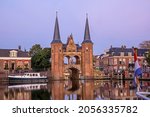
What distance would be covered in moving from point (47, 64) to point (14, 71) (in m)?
3.84

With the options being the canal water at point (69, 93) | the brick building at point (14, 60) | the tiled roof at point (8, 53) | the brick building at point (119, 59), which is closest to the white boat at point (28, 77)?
the brick building at point (14, 60)

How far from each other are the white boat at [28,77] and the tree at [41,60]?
110 centimetres

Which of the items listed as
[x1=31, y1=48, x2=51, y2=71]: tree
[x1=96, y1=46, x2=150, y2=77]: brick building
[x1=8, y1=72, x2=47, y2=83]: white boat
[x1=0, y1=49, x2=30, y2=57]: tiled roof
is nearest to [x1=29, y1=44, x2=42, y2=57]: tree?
[x1=31, y1=48, x2=51, y2=71]: tree

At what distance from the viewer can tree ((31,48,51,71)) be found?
20672 millimetres

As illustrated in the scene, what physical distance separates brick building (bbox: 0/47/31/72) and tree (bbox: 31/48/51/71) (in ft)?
1.86

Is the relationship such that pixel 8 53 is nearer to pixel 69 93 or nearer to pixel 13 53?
pixel 13 53

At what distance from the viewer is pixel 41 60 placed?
21328mm

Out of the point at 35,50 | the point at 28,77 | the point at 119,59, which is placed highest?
the point at 35,50

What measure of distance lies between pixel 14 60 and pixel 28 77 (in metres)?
1.80

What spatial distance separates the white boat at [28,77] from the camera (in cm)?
1759

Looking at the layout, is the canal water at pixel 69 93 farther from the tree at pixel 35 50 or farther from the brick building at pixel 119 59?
the brick building at pixel 119 59

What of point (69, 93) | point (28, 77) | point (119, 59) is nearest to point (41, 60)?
point (28, 77)

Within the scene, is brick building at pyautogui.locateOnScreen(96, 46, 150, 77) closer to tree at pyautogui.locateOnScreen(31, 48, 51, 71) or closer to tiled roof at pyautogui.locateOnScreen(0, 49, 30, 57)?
tree at pyautogui.locateOnScreen(31, 48, 51, 71)

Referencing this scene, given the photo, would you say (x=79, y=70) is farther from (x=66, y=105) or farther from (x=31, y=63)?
(x=66, y=105)
